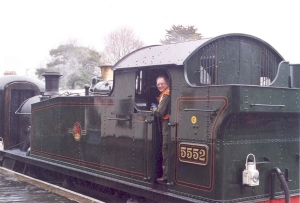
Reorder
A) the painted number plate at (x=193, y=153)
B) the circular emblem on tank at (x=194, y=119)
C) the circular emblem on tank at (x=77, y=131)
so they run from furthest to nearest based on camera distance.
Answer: the circular emblem on tank at (x=77, y=131), the circular emblem on tank at (x=194, y=119), the painted number plate at (x=193, y=153)

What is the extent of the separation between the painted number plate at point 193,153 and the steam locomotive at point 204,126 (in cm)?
1

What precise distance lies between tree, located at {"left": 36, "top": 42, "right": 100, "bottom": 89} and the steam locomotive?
16933 mm

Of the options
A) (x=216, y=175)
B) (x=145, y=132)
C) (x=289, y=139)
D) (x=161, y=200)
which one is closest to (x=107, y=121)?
(x=145, y=132)

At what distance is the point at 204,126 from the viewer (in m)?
4.92

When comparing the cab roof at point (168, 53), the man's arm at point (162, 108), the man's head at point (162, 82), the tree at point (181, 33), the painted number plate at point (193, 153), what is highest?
the tree at point (181, 33)

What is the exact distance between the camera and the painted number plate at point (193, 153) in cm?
493

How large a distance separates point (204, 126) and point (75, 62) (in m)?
19.0

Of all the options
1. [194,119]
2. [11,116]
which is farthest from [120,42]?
[194,119]

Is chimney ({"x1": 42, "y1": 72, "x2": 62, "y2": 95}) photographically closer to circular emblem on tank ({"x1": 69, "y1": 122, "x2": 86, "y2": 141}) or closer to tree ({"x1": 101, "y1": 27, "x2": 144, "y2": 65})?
circular emblem on tank ({"x1": 69, "y1": 122, "x2": 86, "y2": 141})

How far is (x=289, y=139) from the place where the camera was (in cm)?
559

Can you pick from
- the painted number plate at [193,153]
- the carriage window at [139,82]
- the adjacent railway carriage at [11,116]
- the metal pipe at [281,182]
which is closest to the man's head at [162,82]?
the carriage window at [139,82]

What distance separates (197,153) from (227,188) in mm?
551

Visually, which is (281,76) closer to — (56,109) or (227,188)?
(227,188)

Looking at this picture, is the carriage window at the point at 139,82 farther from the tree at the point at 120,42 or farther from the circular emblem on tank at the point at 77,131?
the tree at the point at 120,42
